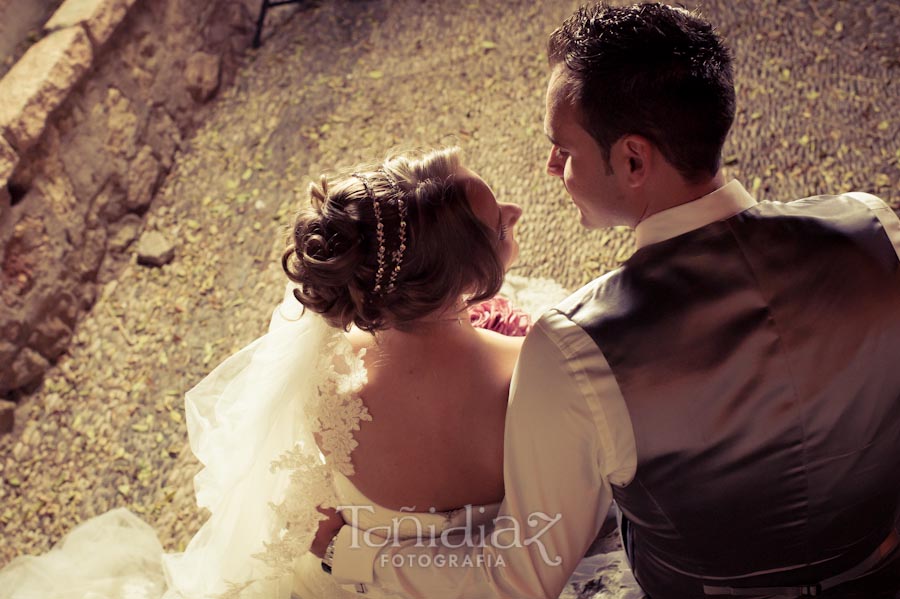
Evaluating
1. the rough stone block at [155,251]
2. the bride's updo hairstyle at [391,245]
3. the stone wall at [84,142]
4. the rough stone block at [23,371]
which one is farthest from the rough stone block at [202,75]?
the bride's updo hairstyle at [391,245]

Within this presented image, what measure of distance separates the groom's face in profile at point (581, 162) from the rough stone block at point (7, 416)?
2.28 metres

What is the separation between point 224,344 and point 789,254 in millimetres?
2180

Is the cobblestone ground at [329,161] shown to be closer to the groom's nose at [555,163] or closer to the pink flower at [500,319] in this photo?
the pink flower at [500,319]

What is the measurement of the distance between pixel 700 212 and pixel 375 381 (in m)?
0.68

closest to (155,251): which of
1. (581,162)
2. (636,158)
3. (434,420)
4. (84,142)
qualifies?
(84,142)

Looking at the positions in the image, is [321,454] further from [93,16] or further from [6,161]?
[93,16]

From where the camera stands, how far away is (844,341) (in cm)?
122

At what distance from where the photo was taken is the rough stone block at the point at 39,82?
2.79 meters

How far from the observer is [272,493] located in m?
1.73

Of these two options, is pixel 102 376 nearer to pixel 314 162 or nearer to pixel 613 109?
pixel 314 162

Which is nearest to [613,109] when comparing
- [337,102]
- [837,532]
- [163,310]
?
[837,532]

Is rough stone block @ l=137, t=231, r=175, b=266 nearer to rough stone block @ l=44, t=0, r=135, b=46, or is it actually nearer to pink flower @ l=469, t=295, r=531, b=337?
rough stone block @ l=44, t=0, r=135, b=46

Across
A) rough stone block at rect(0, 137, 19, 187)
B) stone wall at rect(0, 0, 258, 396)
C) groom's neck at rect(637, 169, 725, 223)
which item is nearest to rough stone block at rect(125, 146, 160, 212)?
stone wall at rect(0, 0, 258, 396)

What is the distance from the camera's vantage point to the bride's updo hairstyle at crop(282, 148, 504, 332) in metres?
1.40
